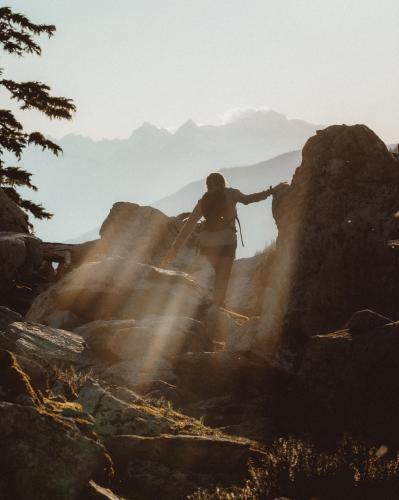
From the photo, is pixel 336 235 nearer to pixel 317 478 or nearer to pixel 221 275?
pixel 221 275

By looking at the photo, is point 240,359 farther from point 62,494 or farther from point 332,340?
point 62,494

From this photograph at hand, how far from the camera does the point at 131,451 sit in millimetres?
5266

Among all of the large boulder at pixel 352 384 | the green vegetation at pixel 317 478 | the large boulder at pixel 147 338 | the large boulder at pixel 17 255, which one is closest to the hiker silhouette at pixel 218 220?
the large boulder at pixel 147 338

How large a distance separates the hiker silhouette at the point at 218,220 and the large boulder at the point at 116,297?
0.99m

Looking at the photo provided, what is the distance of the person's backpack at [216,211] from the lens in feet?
37.1

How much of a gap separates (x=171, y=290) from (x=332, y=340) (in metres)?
5.81

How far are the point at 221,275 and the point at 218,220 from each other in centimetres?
129

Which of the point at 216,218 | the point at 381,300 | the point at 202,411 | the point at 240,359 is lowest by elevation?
the point at 202,411

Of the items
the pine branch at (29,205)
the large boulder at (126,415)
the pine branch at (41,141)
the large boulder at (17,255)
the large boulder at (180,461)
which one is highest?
the pine branch at (41,141)

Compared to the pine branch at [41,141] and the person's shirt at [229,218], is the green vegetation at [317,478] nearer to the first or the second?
the person's shirt at [229,218]

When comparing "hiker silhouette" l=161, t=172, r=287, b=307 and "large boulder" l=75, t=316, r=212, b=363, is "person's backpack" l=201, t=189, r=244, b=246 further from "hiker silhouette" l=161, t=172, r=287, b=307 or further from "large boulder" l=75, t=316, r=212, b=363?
"large boulder" l=75, t=316, r=212, b=363

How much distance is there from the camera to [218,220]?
11.6 meters

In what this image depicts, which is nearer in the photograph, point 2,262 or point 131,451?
point 131,451

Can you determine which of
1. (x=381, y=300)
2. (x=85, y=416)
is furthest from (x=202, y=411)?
(x=381, y=300)
